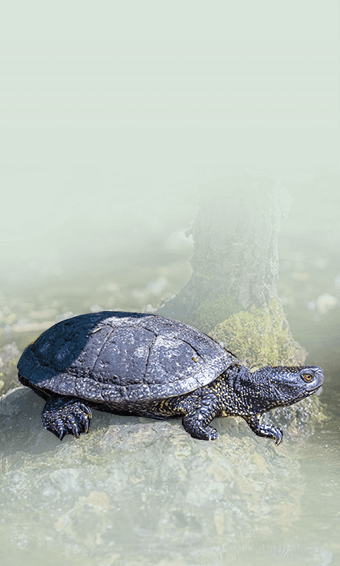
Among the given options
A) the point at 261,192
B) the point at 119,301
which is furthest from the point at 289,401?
the point at 119,301

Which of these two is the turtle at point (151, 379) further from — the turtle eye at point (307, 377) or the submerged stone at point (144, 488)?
the submerged stone at point (144, 488)

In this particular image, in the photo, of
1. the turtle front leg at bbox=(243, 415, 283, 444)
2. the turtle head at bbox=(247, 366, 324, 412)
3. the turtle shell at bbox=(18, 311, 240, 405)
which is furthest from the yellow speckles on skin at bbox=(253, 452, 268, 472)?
the turtle shell at bbox=(18, 311, 240, 405)

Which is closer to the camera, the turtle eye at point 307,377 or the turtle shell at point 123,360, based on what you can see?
the turtle shell at point 123,360

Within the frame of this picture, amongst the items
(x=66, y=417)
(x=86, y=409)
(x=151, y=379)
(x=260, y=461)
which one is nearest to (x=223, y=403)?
(x=260, y=461)

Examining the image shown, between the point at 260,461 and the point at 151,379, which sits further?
the point at 151,379

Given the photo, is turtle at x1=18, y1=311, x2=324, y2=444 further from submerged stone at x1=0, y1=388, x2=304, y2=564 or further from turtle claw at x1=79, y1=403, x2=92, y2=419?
submerged stone at x1=0, y1=388, x2=304, y2=564

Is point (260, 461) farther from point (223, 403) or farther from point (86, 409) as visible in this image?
point (86, 409)

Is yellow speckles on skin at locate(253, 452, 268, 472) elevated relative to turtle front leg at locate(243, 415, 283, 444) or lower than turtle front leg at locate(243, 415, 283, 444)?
lower

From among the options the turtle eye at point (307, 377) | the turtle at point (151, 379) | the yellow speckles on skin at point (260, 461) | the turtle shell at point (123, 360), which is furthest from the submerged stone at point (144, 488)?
the turtle eye at point (307, 377)
